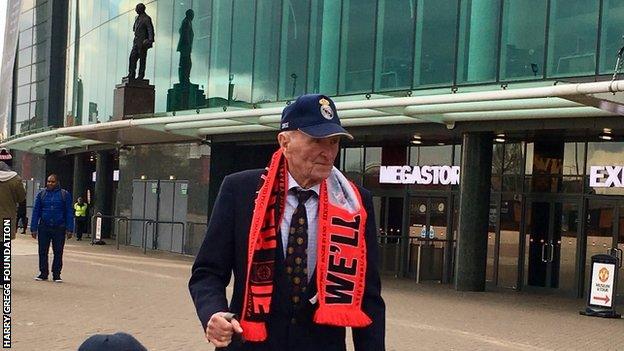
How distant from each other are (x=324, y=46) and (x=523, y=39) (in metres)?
5.51

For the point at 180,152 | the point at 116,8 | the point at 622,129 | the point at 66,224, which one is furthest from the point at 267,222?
the point at 116,8

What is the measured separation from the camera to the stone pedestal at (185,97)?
79.8 ft

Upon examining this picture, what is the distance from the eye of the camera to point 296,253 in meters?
2.71

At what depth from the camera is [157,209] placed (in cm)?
2666

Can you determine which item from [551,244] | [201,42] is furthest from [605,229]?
[201,42]

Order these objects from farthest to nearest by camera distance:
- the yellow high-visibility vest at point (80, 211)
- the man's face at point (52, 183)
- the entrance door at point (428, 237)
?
the yellow high-visibility vest at point (80, 211) → the entrance door at point (428, 237) → the man's face at point (52, 183)

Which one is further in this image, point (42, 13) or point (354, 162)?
point (42, 13)

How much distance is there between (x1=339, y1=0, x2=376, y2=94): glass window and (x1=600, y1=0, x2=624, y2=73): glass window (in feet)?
17.8

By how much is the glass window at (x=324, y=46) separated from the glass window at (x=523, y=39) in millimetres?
4695

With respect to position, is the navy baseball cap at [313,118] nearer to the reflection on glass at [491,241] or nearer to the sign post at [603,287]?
the sign post at [603,287]

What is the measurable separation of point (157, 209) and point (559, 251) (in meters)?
13.3

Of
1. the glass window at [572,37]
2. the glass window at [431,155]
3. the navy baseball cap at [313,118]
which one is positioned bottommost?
the navy baseball cap at [313,118]

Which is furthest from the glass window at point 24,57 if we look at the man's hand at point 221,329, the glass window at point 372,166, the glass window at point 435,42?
the man's hand at point 221,329

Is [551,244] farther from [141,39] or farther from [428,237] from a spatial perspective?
[141,39]
